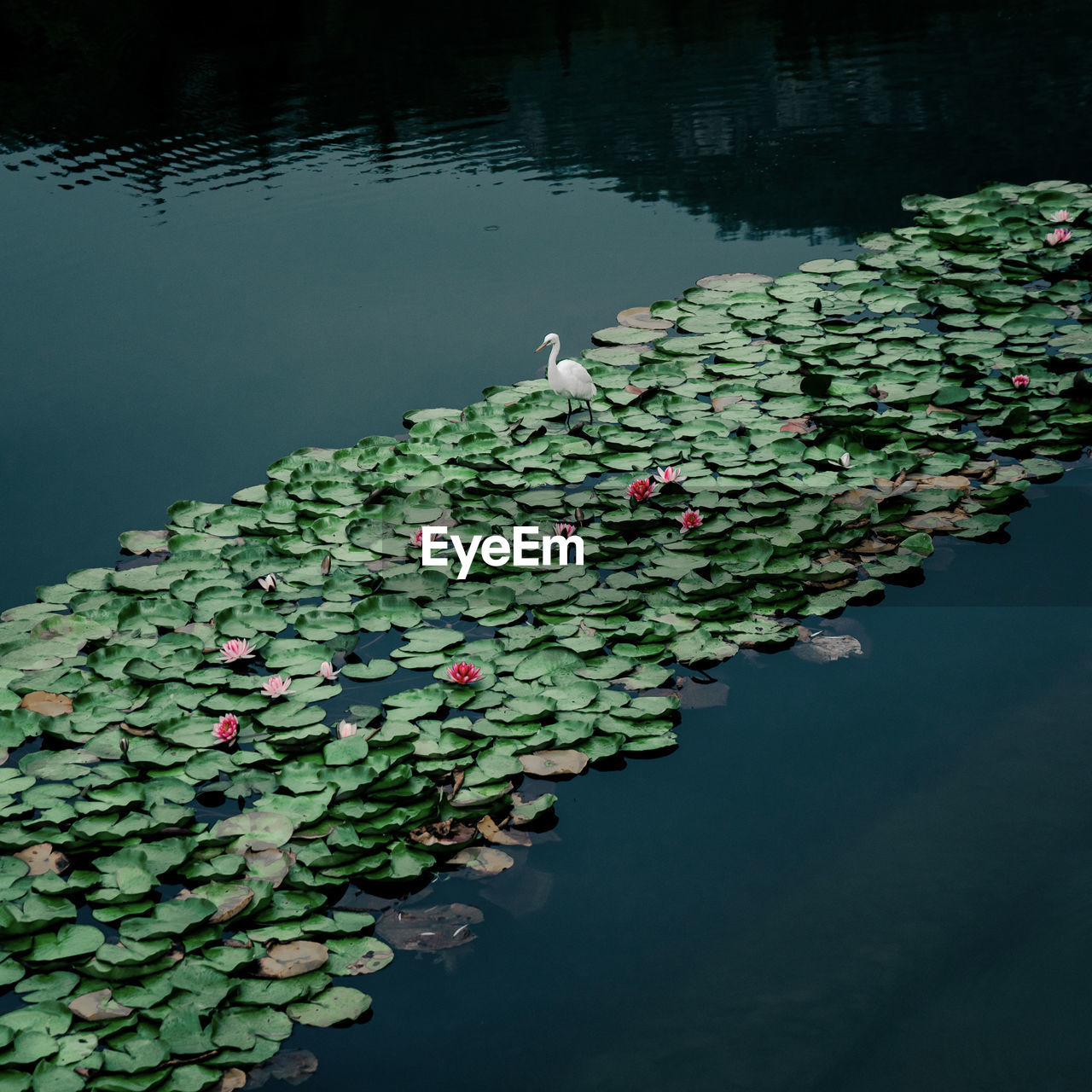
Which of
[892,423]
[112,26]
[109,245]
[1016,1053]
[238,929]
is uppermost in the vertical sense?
[112,26]

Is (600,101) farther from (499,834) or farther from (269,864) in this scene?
(269,864)

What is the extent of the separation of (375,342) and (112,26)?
31.9ft

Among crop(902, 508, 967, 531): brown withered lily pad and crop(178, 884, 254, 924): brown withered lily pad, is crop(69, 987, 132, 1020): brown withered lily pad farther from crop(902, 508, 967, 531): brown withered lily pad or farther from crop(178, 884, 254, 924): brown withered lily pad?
crop(902, 508, 967, 531): brown withered lily pad

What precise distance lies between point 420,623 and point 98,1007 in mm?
1764

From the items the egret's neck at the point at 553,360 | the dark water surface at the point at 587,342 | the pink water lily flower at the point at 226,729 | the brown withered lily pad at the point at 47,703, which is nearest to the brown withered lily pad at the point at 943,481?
the dark water surface at the point at 587,342

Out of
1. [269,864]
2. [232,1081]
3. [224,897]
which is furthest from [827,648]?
[232,1081]

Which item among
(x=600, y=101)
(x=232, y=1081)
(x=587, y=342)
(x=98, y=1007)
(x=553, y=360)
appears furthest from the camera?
(x=600, y=101)

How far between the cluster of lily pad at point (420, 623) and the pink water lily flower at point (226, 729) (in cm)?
1

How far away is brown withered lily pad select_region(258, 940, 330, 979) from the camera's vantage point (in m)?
3.01

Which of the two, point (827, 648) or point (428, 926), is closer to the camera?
point (428, 926)

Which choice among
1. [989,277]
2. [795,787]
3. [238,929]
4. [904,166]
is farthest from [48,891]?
[904,166]

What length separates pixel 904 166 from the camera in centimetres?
836

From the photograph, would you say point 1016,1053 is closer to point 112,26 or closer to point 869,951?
point 869,951

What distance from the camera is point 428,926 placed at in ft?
10.4
